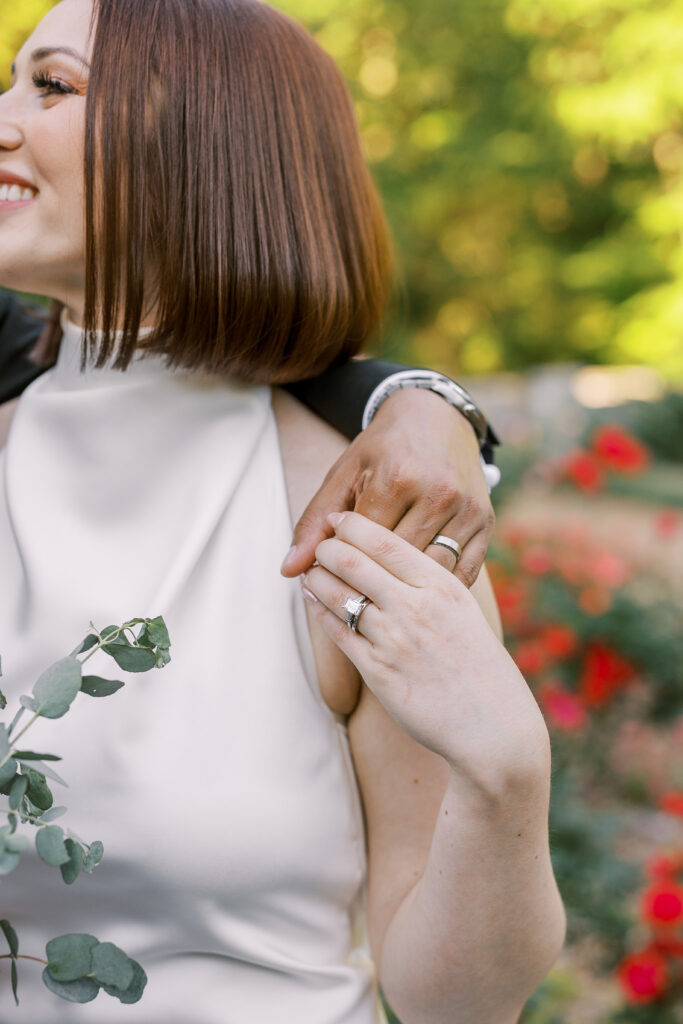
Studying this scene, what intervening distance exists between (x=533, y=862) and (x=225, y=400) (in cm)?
78

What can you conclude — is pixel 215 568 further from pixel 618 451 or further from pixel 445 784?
pixel 618 451

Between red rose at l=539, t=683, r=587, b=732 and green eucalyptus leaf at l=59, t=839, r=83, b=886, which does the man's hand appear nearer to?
green eucalyptus leaf at l=59, t=839, r=83, b=886

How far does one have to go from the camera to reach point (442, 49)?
571 inches

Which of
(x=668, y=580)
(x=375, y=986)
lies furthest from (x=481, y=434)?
(x=668, y=580)

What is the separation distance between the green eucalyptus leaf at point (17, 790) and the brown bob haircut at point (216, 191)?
73cm

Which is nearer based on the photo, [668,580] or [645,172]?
[668,580]

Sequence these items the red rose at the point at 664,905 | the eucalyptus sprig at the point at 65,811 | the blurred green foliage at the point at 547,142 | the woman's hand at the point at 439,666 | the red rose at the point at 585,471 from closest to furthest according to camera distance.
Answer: the eucalyptus sprig at the point at 65,811 < the woman's hand at the point at 439,666 < the red rose at the point at 664,905 < the red rose at the point at 585,471 < the blurred green foliage at the point at 547,142

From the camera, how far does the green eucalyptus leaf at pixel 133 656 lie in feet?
2.97

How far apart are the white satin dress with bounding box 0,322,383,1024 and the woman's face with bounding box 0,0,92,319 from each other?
0.22 m

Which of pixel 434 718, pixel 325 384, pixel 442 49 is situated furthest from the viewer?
pixel 442 49

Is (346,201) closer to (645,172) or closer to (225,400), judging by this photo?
(225,400)

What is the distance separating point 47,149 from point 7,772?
0.88m

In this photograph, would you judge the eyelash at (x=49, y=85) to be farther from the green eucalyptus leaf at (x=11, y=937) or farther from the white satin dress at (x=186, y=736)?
the green eucalyptus leaf at (x=11, y=937)

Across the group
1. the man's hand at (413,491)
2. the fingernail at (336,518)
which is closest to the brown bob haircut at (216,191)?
the man's hand at (413,491)
